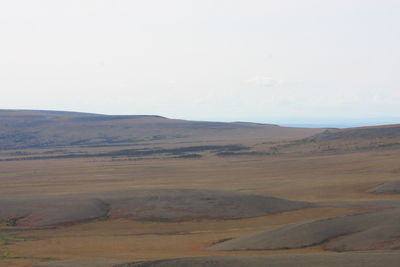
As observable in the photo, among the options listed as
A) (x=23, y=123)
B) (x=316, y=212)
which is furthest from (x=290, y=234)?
(x=23, y=123)

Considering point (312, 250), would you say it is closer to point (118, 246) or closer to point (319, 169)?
point (118, 246)

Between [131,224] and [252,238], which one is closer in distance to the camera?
[252,238]

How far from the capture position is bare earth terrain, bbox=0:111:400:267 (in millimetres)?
22984

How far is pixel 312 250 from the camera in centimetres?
2342

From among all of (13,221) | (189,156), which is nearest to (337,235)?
(13,221)

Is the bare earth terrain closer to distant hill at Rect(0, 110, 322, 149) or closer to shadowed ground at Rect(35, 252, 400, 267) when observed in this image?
shadowed ground at Rect(35, 252, 400, 267)

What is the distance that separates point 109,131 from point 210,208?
4369 inches

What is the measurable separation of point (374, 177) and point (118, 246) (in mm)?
33082

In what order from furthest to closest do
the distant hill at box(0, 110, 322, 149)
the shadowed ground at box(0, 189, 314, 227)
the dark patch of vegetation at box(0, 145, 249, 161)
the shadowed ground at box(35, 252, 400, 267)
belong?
A: the distant hill at box(0, 110, 322, 149) → the dark patch of vegetation at box(0, 145, 249, 161) → the shadowed ground at box(0, 189, 314, 227) → the shadowed ground at box(35, 252, 400, 267)

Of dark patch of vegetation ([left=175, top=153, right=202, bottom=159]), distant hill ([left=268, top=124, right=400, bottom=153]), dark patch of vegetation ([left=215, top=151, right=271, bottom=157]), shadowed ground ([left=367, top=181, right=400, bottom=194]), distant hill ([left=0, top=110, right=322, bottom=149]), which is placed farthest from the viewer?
distant hill ([left=0, top=110, right=322, bottom=149])

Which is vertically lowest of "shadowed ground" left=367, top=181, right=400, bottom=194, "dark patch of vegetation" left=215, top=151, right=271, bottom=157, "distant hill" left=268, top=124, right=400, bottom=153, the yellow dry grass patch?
the yellow dry grass patch

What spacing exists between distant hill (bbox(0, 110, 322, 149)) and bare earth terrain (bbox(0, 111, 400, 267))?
44.5 metres

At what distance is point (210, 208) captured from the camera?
1442 inches

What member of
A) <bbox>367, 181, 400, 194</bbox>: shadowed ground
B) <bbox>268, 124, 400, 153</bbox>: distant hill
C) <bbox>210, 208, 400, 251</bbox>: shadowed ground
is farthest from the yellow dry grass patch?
<bbox>268, 124, 400, 153</bbox>: distant hill
